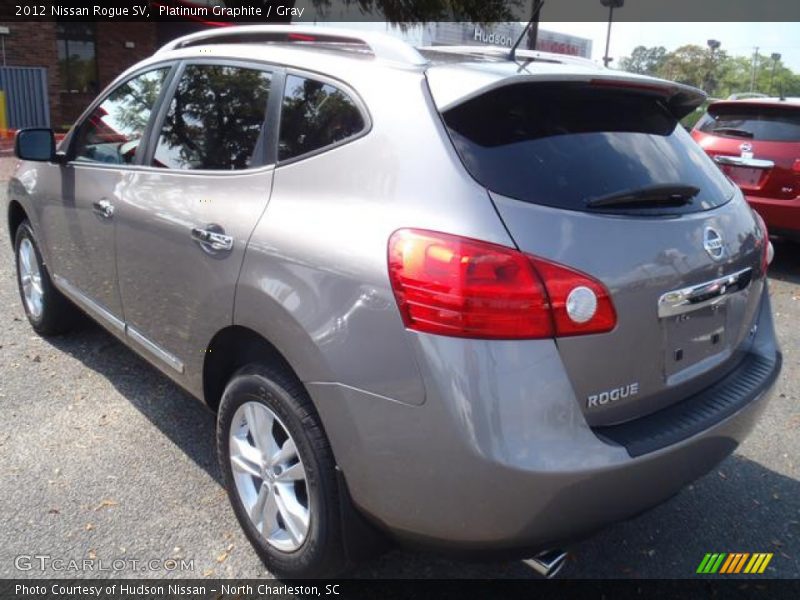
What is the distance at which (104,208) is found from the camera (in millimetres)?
3377

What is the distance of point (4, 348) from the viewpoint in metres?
4.59

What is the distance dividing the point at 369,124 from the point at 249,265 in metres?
0.61

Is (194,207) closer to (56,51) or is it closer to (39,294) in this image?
(39,294)

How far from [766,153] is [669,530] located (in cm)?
516

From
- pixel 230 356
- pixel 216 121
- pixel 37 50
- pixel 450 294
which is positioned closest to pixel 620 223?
pixel 450 294

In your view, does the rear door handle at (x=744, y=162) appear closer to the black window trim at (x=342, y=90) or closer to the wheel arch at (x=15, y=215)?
the black window trim at (x=342, y=90)

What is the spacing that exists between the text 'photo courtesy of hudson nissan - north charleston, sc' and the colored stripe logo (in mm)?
598

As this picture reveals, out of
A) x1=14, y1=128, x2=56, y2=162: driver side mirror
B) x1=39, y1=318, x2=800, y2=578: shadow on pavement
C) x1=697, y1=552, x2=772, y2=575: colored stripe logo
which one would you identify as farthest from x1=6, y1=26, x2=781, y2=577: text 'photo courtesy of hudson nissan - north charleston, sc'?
x1=14, y1=128, x2=56, y2=162: driver side mirror

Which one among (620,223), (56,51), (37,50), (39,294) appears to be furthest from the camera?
(56,51)

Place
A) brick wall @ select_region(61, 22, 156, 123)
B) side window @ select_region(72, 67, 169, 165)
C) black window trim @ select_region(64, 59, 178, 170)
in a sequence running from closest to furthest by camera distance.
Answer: black window trim @ select_region(64, 59, 178, 170), side window @ select_region(72, 67, 169, 165), brick wall @ select_region(61, 22, 156, 123)

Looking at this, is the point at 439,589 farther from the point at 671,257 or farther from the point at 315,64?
the point at 315,64

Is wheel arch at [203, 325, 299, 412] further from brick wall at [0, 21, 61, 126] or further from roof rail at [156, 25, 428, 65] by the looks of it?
brick wall at [0, 21, 61, 126]

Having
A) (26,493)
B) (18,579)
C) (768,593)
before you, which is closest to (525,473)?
(768,593)

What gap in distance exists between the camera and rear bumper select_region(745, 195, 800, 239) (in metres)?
6.75
